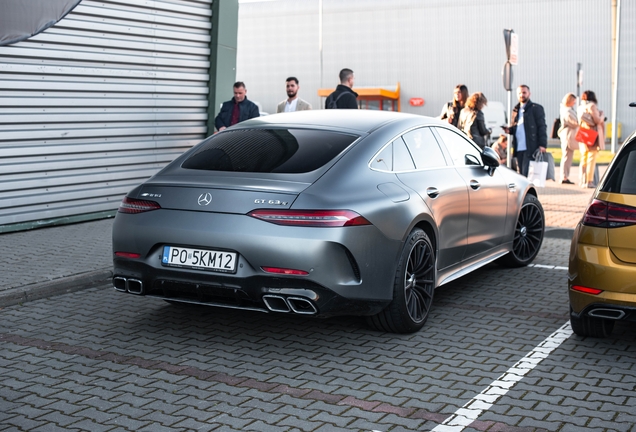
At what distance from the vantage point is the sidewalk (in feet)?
23.2

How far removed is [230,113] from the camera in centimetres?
1202

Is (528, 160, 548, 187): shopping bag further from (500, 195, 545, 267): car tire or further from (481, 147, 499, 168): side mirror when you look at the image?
(481, 147, 499, 168): side mirror

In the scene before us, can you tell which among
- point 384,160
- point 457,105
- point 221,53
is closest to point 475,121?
point 457,105

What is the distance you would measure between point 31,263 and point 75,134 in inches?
121

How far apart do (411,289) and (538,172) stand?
899 cm

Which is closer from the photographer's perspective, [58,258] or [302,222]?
[302,222]

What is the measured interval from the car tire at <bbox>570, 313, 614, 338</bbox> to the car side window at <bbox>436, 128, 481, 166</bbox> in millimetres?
1754

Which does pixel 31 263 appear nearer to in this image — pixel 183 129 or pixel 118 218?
pixel 118 218

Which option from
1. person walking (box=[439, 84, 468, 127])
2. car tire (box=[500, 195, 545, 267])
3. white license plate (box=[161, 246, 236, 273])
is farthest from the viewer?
person walking (box=[439, 84, 468, 127])

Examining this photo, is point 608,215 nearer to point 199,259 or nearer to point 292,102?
point 199,259

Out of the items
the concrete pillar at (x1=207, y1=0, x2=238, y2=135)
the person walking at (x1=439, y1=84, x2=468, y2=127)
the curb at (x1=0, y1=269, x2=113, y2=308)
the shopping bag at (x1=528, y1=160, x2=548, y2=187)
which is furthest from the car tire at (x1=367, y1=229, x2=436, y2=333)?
the shopping bag at (x1=528, y1=160, x2=548, y2=187)

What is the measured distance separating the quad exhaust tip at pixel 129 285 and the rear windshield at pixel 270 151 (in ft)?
2.86

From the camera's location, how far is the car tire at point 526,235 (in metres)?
8.24

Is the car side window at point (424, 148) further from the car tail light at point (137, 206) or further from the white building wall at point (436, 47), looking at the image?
the white building wall at point (436, 47)
